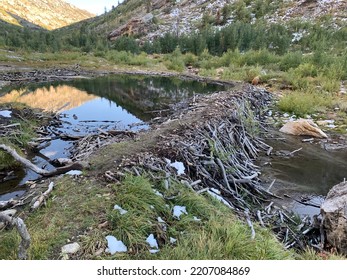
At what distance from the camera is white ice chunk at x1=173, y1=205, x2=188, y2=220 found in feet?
13.6

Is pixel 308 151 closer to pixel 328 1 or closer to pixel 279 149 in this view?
pixel 279 149

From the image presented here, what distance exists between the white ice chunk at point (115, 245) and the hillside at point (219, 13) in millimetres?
46917

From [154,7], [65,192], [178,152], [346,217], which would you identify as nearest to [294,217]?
[346,217]

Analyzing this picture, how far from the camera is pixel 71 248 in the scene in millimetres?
3307

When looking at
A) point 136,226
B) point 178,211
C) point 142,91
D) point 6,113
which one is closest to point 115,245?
point 136,226

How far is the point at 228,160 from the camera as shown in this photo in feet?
22.5

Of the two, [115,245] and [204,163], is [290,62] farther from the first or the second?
[115,245]

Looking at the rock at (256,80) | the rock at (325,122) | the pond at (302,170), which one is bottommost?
the pond at (302,170)

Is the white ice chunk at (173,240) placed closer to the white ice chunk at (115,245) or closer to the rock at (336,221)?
the white ice chunk at (115,245)

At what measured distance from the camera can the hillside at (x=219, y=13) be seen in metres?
46.8

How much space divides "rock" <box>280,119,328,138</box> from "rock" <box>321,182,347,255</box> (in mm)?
6116

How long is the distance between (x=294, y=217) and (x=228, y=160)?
1.96 meters

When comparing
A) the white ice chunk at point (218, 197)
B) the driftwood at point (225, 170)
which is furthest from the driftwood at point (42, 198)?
the white ice chunk at point (218, 197)

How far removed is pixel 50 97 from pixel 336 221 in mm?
14216
